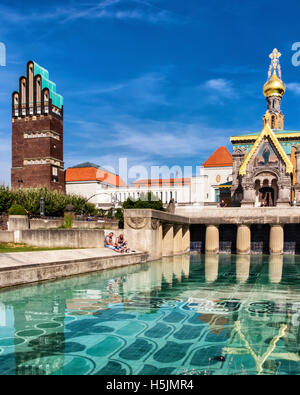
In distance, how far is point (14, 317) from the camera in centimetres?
1098

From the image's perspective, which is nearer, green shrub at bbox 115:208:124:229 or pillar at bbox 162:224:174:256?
pillar at bbox 162:224:174:256

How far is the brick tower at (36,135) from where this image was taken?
8906cm

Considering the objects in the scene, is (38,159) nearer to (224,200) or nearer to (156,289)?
(224,200)

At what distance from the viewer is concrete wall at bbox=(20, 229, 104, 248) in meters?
26.2

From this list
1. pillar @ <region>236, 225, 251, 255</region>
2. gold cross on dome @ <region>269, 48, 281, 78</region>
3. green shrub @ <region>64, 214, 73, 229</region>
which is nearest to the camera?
green shrub @ <region>64, 214, 73, 229</region>

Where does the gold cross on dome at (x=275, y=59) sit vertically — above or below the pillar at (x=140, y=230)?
above

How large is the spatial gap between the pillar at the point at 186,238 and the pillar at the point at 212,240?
2399mm

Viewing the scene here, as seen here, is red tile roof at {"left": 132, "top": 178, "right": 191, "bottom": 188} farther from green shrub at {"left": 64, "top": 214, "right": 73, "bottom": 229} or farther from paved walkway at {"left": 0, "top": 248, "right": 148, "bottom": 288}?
paved walkway at {"left": 0, "top": 248, "right": 148, "bottom": 288}

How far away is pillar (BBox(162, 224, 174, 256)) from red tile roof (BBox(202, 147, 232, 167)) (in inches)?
2329

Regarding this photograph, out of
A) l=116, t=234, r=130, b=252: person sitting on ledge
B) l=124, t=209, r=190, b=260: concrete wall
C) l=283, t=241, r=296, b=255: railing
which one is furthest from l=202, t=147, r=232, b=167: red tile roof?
l=116, t=234, r=130, b=252: person sitting on ledge

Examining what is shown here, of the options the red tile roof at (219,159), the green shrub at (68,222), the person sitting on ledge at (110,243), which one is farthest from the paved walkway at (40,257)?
the red tile roof at (219,159)

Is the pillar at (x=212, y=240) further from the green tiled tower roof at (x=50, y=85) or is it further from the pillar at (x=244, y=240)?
the green tiled tower roof at (x=50, y=85)

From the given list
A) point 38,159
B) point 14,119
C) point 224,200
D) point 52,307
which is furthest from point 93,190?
point 52,307

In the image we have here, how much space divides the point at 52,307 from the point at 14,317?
5.44 feet
